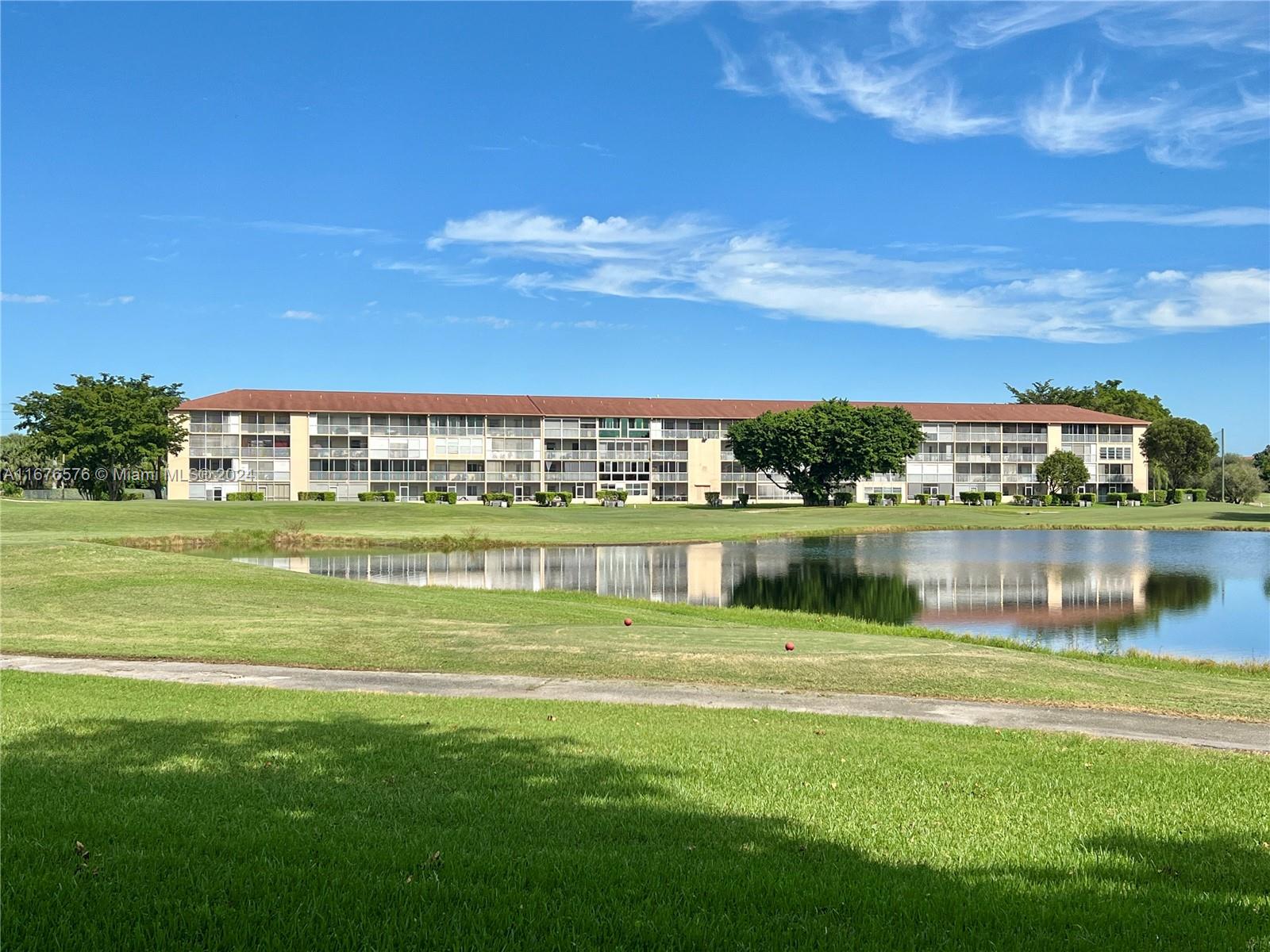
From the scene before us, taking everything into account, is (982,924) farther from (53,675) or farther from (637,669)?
(53,675)

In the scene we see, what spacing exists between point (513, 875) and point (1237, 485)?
149474mm

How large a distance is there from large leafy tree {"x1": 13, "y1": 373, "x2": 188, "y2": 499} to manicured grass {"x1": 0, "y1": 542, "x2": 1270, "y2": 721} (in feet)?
221

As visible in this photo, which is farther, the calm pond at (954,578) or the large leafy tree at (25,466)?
the large leafy tree at (25,466)

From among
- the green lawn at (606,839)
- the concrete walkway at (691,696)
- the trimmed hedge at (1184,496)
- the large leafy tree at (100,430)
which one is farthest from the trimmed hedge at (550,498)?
the green lawn at (606,839)

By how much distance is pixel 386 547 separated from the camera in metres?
62.5

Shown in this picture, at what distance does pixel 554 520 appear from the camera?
80.7 m

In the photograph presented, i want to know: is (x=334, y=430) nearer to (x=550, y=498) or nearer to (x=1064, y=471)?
(x=550, y=498)

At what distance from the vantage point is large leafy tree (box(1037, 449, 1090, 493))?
404 feet

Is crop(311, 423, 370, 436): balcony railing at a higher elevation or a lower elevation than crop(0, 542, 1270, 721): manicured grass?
higher

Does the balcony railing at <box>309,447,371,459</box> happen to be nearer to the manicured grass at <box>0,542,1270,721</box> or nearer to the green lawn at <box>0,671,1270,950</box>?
the manicured grass at <box>0,542,1270,721</box>

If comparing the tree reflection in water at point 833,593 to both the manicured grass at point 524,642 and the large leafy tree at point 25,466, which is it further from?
the large leafy tree at point 25,466

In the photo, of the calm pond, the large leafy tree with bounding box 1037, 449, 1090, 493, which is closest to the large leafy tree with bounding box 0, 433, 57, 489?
the calm pond

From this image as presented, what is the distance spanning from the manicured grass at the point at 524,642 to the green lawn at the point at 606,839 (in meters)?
5.35

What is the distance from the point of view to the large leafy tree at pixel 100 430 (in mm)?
92500
